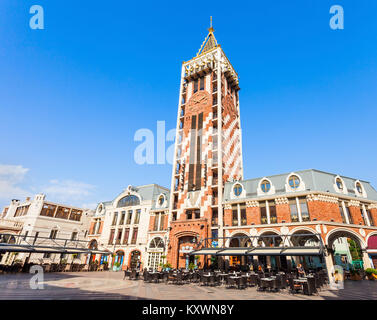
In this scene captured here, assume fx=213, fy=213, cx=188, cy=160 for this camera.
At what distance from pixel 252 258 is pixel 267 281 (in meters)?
12.0

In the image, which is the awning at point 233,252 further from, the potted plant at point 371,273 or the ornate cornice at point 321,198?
the potted plant at point 371,273

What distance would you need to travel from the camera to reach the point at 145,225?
33656 mm

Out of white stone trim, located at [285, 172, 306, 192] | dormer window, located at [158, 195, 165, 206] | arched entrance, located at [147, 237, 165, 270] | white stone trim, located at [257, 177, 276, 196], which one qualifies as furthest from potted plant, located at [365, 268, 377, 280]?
dormer window, located at [158, 195, 165, 206]

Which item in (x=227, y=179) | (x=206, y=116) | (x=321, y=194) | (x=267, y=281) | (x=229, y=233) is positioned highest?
(x=206, y=116)

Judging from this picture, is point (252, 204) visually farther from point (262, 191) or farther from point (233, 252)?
point (233, 252)

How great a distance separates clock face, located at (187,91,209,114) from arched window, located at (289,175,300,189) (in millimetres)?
17937

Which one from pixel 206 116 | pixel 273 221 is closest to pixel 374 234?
pixel 273 221

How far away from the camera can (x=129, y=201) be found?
124ft

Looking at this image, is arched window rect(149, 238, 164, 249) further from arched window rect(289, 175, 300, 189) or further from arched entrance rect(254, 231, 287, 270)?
arched window rect(289, 175, 300, 189)

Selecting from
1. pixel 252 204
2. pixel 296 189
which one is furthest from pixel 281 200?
pixel 252 204

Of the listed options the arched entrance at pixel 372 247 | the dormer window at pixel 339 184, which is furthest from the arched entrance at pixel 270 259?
the dormer window at pixel 339 184

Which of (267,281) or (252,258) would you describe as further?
(252,258)

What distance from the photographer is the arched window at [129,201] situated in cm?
3681
